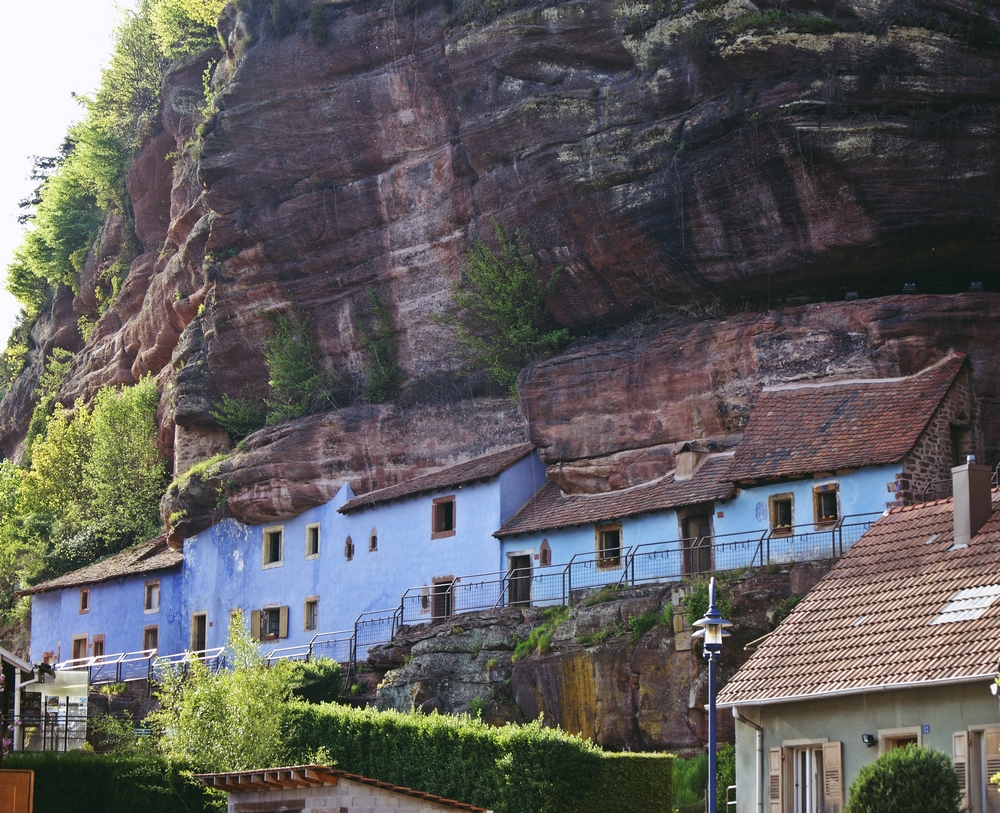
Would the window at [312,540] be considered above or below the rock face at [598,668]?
above

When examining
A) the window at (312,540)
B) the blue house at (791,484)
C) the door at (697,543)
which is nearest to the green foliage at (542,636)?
the blue house at (791,484)

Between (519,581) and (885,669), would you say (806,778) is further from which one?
(519,581)

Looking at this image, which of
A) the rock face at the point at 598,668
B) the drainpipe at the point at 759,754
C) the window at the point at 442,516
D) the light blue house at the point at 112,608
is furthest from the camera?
the light blue house at the point at 112,608

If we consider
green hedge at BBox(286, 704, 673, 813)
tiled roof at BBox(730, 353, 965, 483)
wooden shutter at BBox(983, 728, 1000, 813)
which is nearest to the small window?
green hedge at BBox(286, 704, 673, 813)

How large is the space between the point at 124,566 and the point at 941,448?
113 feet

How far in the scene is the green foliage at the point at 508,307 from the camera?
159ft

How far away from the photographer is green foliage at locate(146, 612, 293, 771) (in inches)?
1428

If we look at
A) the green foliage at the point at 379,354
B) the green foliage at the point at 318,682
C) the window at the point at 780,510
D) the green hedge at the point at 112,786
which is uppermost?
the green foliage at the point at 379,354

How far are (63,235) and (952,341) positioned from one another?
54483mm

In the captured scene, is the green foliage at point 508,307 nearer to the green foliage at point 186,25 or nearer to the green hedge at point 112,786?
the green hedge at point 112,786

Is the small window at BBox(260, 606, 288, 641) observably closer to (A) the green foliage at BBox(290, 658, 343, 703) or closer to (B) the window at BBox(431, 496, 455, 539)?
(B) the window at BBox(431, 496, 455, 539)

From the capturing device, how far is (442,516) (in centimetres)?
4844

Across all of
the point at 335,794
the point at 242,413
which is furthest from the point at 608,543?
the point at 242,413

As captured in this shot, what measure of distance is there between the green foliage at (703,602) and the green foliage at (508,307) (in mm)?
14147
